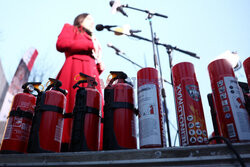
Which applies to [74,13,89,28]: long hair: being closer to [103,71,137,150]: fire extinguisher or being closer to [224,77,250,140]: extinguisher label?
[103,71,137,150]: fire extinguisher

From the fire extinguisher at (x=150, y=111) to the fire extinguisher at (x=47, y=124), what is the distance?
13.9 inches

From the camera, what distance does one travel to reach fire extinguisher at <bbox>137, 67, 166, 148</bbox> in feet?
2.72

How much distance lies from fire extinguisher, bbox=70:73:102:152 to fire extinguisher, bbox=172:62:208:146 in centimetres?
35

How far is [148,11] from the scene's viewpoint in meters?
2.72

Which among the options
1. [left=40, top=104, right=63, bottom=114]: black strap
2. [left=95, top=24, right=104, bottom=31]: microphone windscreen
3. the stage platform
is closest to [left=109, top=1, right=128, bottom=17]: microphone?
[left=95, top=24, right=104, bottom=31]: microphone windscreen

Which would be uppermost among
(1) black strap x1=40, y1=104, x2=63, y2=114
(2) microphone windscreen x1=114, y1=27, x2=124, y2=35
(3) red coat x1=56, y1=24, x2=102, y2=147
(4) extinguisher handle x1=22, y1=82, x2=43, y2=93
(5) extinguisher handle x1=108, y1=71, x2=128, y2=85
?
(2) microphone windscreen x1=114, y1=27, x2=124, y2=35

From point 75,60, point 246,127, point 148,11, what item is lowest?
point 246,127

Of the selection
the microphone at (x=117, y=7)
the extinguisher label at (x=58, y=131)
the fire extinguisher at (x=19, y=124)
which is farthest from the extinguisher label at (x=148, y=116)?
the microphone at (x=117, y=7)

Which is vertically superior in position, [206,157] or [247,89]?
[247,89]

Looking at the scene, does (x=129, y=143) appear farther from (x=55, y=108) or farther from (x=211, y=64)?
(x=211, y=64)

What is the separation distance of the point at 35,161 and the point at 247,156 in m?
0.67

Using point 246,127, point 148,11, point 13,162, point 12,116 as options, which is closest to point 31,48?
point 148,11

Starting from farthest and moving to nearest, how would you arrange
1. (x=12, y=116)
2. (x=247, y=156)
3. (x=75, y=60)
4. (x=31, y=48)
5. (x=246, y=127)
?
(x=31, y=48)
(x=75, y=60)
(x=12, y=116)
(x=246, y=127)
(x=247, y=156)

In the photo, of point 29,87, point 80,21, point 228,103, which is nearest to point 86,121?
point 29,87
